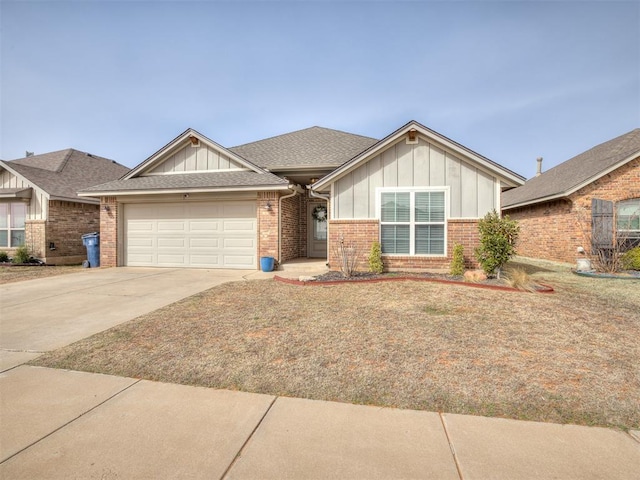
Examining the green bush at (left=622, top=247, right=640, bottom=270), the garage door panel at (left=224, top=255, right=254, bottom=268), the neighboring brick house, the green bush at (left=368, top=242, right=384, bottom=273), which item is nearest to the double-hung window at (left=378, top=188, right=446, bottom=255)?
the green bush at (left=368, top=242, right=384, bottom=273)

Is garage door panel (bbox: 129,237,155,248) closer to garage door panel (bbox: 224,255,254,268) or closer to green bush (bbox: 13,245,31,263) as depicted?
garage door panel (bbox: 224,255,254,268)

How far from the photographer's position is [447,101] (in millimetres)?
16562

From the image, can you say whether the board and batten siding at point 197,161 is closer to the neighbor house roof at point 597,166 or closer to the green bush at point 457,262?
the green bush at point 457,262

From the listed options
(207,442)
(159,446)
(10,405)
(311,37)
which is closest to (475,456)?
(207,442)

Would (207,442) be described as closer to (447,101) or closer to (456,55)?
(456,55)

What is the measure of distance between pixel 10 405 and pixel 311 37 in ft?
41.5

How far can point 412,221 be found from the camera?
9406mm

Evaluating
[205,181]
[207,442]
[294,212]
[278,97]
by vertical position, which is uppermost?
[278,97]

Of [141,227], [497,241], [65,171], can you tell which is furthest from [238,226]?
[65,171]

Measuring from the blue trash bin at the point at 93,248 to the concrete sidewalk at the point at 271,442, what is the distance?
1154cm

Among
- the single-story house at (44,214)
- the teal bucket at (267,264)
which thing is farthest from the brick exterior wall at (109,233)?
the teal bucket at (267,264)

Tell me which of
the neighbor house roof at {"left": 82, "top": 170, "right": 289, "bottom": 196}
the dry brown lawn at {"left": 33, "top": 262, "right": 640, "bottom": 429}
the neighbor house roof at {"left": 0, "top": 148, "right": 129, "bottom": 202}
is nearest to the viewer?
the dry brown lawn at {"left": 33, "top": 262, "right": 640, "bottom": 429}

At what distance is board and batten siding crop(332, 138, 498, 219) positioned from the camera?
29.9 feet

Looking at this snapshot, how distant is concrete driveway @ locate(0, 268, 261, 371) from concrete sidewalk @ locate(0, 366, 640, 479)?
1.78 m
